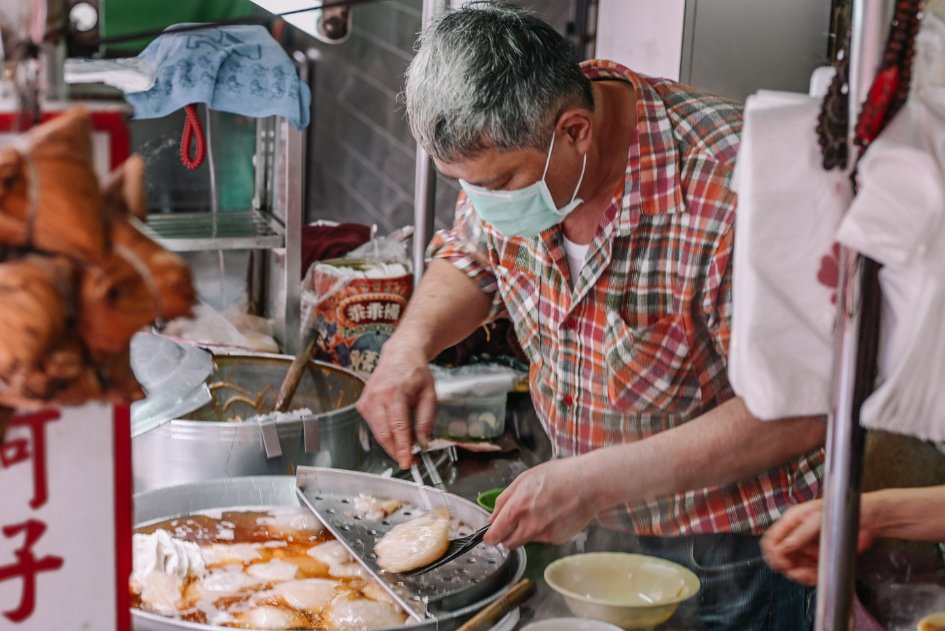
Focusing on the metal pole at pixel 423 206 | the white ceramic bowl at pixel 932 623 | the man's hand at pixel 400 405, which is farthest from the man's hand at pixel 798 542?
the metal pole at pixel 423 206

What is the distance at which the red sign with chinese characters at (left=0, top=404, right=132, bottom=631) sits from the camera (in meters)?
0.95

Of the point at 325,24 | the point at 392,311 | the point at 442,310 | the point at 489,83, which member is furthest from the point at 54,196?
the point at 392,311

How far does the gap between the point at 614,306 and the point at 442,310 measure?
1.80ft

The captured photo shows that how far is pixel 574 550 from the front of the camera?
2424 mm

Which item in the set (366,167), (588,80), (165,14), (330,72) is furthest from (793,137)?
(330,72)

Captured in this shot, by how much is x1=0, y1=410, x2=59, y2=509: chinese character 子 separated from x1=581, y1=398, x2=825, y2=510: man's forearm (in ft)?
3.86

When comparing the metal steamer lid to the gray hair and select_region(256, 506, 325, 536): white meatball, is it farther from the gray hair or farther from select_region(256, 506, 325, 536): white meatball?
the gray hair

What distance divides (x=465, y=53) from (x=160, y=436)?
1161 mm

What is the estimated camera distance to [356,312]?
3.29 meters

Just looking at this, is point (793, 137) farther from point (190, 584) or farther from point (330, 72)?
point (330, 72)

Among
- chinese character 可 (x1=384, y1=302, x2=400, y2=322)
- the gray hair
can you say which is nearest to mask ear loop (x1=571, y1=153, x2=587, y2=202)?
→ the gray hair

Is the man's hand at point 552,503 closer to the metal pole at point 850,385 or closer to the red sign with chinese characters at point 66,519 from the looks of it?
the metal pole at point 850,385

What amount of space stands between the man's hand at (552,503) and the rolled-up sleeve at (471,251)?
82 cm

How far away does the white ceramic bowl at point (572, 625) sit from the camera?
1685 millimetres
